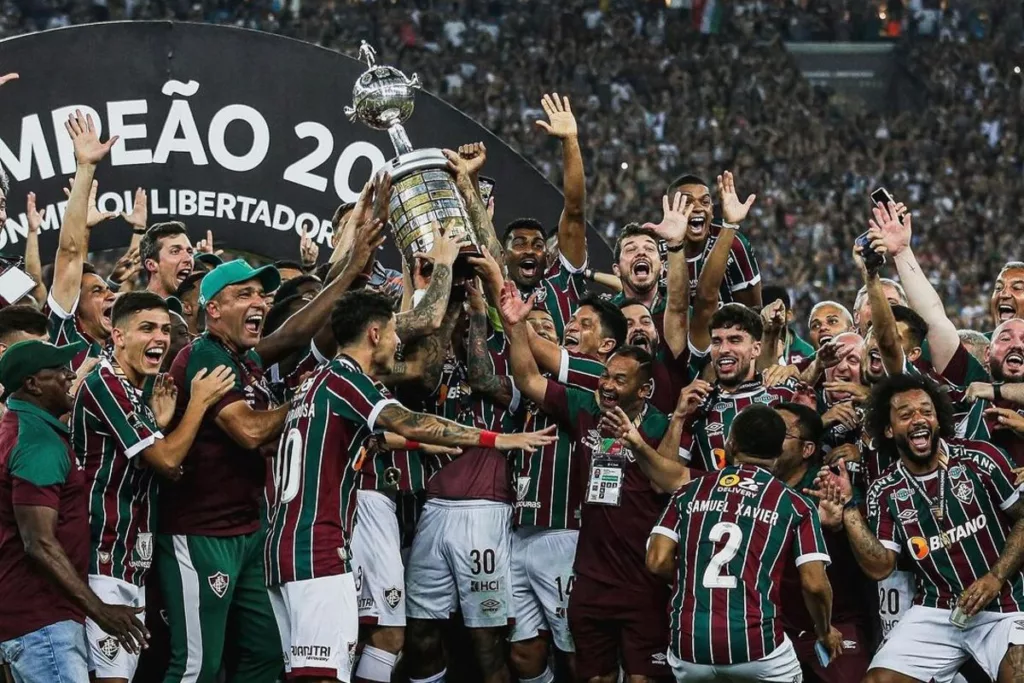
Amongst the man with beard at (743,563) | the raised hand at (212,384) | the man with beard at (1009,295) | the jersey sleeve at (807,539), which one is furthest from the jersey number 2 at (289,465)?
the man with beard at (1009,295)

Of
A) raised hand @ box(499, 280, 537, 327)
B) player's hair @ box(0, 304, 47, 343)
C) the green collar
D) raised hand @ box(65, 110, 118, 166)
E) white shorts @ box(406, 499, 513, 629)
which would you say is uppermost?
raised hand @ box(65, 110, 118, 166)

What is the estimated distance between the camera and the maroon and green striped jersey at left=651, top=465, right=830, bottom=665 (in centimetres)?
629

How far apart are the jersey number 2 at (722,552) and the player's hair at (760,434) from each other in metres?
0.35

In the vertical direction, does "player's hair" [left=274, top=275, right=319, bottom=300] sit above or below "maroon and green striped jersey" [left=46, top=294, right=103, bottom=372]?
above

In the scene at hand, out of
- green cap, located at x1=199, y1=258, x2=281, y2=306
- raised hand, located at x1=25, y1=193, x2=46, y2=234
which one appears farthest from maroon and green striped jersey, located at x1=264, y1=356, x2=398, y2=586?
raised hand, located at x1=25, y1=193, x2=46, y2=234

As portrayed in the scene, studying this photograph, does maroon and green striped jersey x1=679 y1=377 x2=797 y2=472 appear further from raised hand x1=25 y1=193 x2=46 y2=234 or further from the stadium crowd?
raised hand x1=25 y1=193 x2=46 y2=234

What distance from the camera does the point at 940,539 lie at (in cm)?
704

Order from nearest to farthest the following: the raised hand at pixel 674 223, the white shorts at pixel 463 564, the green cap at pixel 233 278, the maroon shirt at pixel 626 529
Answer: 1. the green cap at pixel 233 278
2. the maroon shirt at pixel 626 529
3. the white shorts at pixel 463 564
4. the raised hand at pixel 674 223

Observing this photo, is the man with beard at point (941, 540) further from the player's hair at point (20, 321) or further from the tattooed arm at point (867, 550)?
the player's hair at point (20, 321)

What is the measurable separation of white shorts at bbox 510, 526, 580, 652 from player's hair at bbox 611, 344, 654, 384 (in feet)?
3.12

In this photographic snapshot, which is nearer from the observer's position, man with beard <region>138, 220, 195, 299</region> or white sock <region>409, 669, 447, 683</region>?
white sock <region>409, 669, 447, 683</region>

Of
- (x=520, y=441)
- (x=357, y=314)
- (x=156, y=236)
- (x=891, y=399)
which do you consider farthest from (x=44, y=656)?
(x=891, y=399)

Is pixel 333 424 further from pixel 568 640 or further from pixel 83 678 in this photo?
pixel 568 640

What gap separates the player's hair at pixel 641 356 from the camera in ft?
23.4
